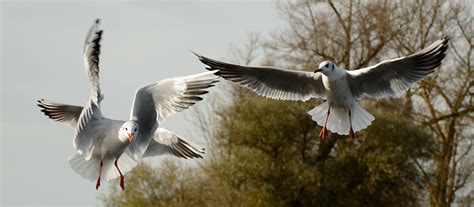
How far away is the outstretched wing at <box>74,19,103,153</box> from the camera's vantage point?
30.3ft

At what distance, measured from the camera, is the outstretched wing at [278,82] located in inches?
418

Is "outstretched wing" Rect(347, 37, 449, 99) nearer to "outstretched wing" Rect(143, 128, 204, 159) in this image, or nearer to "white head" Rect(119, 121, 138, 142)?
"outstretched wing" Rect(143, 128, 204, 159)

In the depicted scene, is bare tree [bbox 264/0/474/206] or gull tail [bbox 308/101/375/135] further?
bare tree [bbox 264/0/474/206]

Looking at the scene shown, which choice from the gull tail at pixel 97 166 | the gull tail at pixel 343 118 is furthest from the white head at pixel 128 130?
the gull tail at pixel 343 118

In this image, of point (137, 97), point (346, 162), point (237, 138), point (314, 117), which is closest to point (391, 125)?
point (346, 162)

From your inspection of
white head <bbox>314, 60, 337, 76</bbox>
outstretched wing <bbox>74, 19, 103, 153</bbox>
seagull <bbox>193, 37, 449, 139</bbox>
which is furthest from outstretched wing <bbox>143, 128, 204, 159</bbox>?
white head <bbox>314, 60, 337, 76</bbox>

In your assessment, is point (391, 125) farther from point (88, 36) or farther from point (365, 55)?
point (88, 36)

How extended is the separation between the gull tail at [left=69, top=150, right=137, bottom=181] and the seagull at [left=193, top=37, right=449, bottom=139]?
1130 millimetres

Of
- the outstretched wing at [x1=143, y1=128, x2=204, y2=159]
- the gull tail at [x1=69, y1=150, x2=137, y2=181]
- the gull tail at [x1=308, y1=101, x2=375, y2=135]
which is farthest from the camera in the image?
the outstretched wing at [x1=143, y1=128, x2=204, y2=159]

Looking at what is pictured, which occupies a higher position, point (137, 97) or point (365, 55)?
point (365, 55)

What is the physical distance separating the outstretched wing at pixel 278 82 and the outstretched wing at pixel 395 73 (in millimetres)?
389

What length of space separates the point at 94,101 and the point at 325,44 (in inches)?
527

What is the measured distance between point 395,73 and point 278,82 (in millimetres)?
1106

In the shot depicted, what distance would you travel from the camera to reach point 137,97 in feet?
31.3
